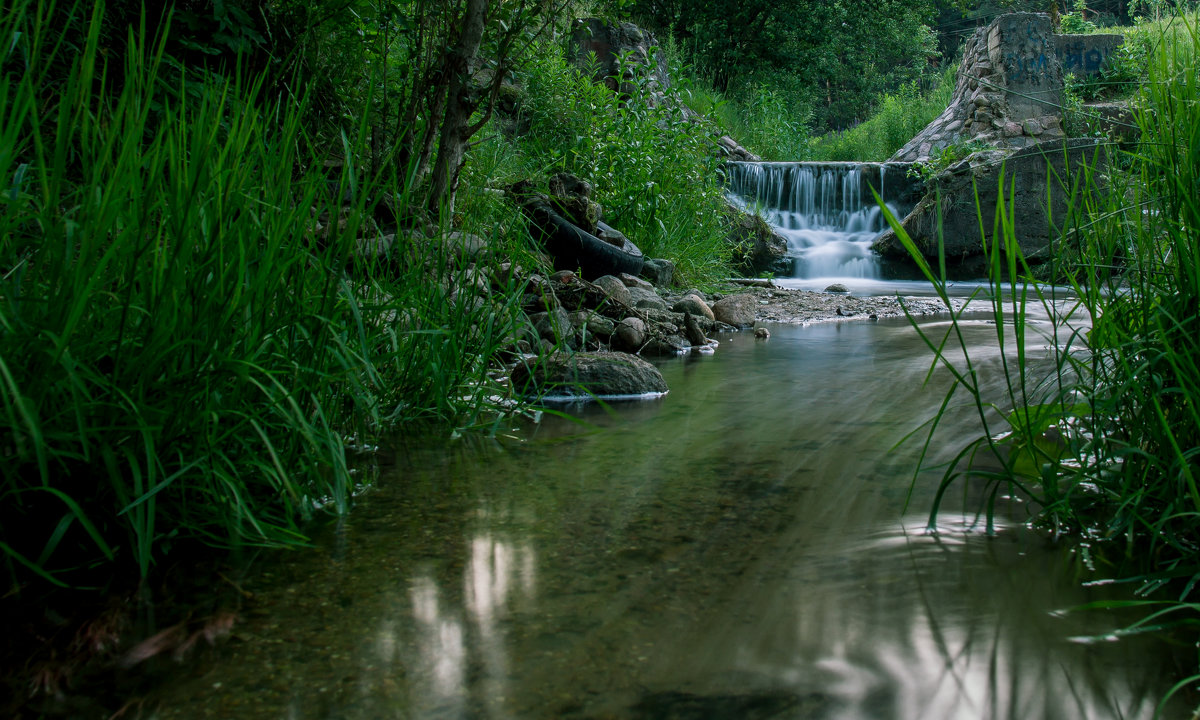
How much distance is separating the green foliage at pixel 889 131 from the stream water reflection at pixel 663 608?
1705cm

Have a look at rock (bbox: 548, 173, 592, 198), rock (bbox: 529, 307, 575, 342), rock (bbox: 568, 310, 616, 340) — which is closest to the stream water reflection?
rock (bbox: 529, 307, 575, 342)

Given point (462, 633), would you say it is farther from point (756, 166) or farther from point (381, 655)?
point (756, 166)

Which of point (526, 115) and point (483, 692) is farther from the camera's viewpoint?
point (526, 115)

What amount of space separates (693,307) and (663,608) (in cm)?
470

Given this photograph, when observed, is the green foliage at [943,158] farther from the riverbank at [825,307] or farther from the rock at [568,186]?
the rock at [568,186]

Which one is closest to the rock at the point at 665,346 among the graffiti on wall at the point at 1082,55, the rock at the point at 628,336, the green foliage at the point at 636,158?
the rock at the point at 628,336

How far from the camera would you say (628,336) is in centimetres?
496

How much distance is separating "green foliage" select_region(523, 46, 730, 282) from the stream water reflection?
4.91m

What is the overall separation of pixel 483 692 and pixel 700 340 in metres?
4.26

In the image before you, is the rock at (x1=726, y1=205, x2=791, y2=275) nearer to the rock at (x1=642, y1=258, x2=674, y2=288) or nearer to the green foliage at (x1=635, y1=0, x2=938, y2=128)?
the rock at (x1=642, y1=258, x2=674, y2=288)

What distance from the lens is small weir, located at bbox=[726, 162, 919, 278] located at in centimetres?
1315

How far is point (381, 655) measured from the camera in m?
1.34

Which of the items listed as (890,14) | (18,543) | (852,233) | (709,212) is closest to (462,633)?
(18,543)

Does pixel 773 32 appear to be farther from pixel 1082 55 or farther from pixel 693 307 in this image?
pixel 693 307
